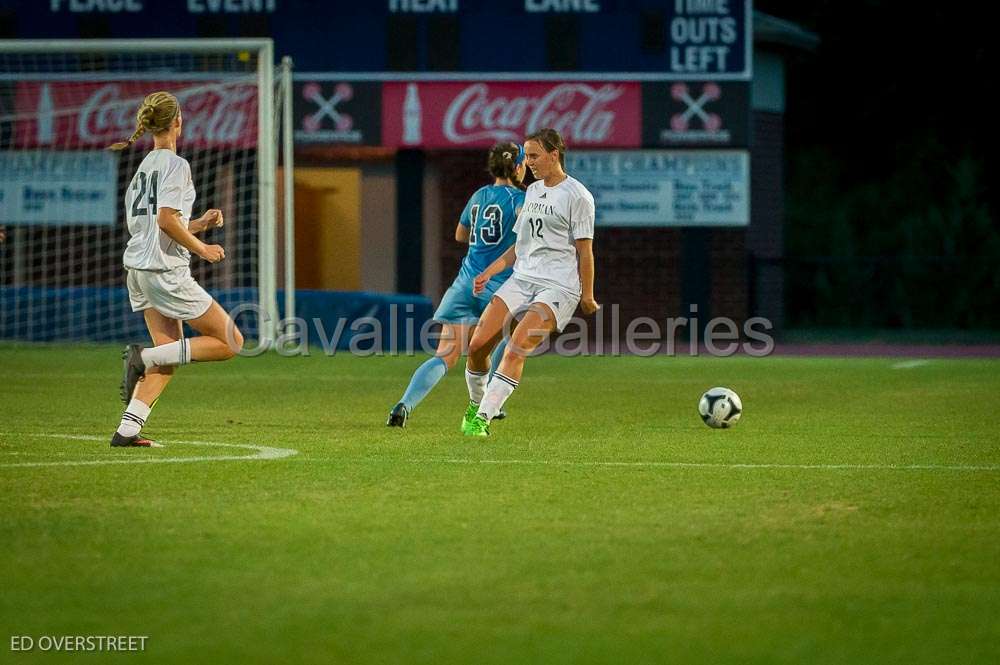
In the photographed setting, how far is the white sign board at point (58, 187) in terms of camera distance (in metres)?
23.0

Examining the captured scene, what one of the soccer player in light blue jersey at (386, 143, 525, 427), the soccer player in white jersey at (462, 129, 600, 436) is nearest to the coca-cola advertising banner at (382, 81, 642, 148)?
the soccer player in light blue jersey at (386, 143, 525, 427)

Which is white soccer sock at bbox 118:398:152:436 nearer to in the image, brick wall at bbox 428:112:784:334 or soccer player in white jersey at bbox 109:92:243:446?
soccer player in white jersey at bbox 109:92:243:446

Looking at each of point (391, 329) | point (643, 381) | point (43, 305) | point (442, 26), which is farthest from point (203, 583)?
point (442, 26)

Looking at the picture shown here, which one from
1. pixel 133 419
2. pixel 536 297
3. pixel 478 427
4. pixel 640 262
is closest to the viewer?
pixel 133 419

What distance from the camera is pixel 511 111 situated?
23.6 m

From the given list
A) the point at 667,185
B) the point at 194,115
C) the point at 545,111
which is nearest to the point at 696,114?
the point at 667,185

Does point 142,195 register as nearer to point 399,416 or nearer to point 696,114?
point 399,416

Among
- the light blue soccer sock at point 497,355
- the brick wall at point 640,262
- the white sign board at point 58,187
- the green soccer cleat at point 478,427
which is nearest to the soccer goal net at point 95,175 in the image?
the white sign board at point 58,187

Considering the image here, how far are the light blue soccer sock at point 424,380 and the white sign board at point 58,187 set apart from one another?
1256cm

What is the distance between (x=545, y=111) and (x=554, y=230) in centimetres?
1349

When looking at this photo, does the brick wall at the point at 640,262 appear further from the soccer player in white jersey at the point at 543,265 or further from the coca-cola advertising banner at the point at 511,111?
the soccer player in white jersey at the point at 543,265

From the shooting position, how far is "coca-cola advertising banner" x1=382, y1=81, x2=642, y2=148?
23.5m

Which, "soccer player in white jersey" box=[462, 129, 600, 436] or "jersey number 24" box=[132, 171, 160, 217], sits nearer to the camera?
"jersey number 24" box=[132, 171, 160, 217]

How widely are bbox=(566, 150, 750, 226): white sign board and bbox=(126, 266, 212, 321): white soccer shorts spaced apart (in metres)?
14.7
